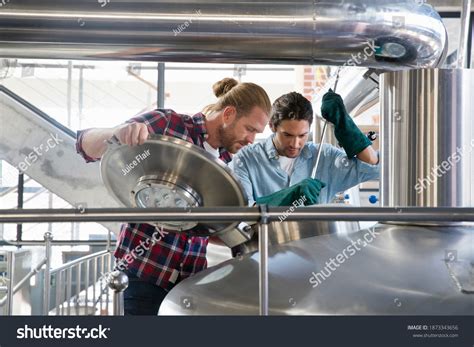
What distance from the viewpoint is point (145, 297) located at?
1.38m

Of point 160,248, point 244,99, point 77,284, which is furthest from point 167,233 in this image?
point 77,284

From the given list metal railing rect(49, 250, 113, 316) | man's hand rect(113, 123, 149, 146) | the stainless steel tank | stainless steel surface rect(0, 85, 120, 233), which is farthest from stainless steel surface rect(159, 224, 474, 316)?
stainless steel surface rect(0, 85, 120, 233)

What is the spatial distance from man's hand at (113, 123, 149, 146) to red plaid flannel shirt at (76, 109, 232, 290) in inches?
7.4

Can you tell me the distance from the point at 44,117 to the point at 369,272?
9.19ft

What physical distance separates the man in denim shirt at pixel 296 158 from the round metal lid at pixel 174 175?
410mm

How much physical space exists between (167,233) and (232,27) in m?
0.45

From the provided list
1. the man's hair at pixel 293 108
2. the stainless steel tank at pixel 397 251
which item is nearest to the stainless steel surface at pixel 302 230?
the stainless steel tank at pixel 397 251

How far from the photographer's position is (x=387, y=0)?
4.51ft

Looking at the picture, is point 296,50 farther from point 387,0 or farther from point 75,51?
point 75,51

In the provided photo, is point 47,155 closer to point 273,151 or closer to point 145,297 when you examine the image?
point 273,151

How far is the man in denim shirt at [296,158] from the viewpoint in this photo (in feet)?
5.45

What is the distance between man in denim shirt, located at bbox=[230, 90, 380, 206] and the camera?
5.45 ft

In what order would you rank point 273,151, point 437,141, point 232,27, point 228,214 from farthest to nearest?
point 273,151 < point 232,27 < point 437,141 < point 228,214

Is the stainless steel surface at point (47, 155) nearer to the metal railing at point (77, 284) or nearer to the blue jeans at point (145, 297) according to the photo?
the metal railing at point (77, 284)
